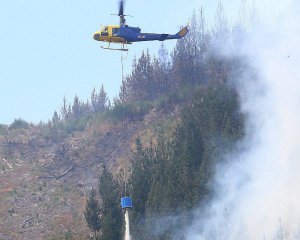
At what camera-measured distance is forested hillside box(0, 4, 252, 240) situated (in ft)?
203

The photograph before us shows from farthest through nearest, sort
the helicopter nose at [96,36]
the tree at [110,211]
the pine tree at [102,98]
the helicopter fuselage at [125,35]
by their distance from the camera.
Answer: the pine tree at [102,98]
the tree at [110,211]
the helicopter nose at [96,36]
the helicopter fuselage at [125,35]

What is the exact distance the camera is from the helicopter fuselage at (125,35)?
55.5 m

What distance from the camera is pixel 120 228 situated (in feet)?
220

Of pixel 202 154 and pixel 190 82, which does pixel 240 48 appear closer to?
pixel 202 154

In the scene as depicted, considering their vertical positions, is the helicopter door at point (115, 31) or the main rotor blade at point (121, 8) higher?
the main rotor blade at point (121, 8)

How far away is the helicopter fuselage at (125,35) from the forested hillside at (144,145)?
11.1m

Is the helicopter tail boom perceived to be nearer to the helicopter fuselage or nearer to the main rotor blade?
the helicopter fuselage

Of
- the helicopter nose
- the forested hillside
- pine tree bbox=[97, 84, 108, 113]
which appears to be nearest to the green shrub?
the forested hillside

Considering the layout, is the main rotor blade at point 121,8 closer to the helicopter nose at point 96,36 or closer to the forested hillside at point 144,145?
the helicopter nose at point 96,36

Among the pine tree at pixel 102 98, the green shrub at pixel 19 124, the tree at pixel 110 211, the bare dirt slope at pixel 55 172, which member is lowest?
the tree at pixel 110 211

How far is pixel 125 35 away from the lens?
55594 millimetres

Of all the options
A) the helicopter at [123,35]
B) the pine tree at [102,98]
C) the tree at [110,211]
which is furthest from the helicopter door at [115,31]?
the pine tree at [102,98]

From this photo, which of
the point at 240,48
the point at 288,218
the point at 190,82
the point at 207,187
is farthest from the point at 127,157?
the point at 288,218

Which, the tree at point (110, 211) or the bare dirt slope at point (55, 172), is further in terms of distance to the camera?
the bare dirt slope at point (55, 172)
